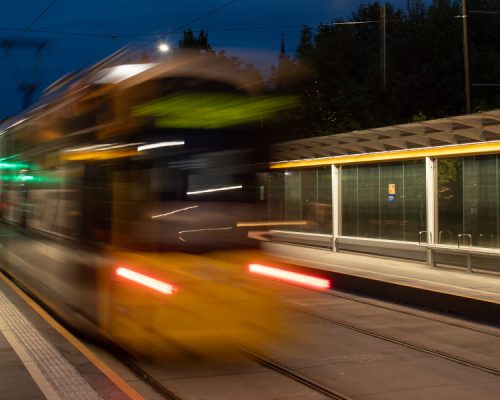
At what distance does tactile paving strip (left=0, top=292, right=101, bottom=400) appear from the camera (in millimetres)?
6301

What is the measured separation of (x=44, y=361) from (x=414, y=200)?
1173 centimetres

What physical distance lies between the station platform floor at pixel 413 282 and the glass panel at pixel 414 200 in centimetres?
80

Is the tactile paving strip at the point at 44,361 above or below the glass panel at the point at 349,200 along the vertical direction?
below

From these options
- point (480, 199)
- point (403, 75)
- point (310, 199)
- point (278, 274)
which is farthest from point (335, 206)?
point (403, 75)

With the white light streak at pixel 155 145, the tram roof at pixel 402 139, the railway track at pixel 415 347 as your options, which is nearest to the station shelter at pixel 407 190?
the tram roof at pixel 402 139

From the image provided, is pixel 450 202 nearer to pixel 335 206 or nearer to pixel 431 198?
pixel 431 198

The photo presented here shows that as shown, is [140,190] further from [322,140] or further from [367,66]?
[367,66]

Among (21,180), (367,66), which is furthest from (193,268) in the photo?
(367,66)

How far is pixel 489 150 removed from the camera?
1431 centimetres

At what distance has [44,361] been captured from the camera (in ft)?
24.5

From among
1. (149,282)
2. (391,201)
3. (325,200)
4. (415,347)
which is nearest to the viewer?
(149,282)

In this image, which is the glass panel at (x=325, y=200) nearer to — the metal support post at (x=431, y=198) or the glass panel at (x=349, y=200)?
the glass panel at (x=349, y=200)

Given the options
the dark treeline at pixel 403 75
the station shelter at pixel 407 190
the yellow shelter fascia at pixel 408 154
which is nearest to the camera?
the yellow shelter fascia at pixel 408 154

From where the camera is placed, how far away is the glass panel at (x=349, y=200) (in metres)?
19.3
